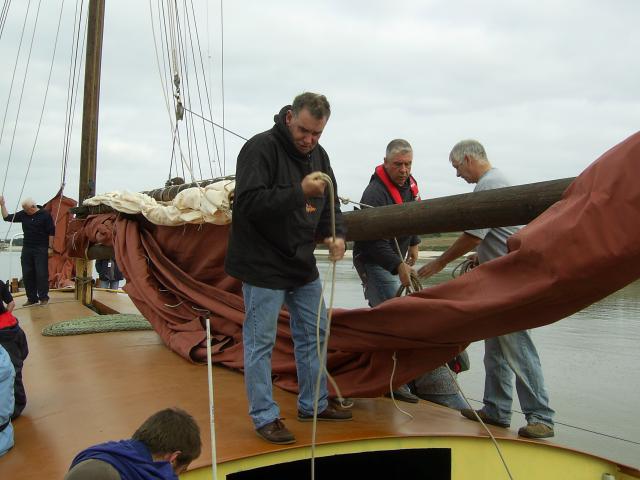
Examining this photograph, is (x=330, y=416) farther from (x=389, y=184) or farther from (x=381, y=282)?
(x=389, y=184)

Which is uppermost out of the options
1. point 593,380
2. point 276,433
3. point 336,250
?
point 336,250

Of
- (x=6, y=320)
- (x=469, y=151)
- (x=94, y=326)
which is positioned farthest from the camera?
(x=94, y=326)

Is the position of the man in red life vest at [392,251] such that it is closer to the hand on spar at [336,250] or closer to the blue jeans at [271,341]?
the blue jeans at [271,341]

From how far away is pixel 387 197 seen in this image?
12.0 feet

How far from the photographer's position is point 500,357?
3039 millimetres

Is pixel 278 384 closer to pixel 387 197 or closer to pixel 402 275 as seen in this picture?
pixel 402 275

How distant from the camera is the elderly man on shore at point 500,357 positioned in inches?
113

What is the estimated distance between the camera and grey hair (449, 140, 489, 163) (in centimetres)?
316

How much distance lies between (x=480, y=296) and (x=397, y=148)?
1646 millimetres

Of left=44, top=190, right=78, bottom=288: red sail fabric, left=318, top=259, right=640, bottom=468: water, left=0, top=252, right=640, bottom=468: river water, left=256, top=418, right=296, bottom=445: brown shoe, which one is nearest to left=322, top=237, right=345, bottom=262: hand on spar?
left=256, top=418, right=296, bottom=445: brown shoe

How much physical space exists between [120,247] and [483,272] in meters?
3.32

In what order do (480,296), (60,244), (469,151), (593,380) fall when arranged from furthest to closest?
(60,244), (593,380), (469,151), (480,296)

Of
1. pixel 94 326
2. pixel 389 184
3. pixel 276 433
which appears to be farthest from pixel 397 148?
pixel 94 326

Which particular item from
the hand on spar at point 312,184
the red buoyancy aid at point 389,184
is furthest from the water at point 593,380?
the hand on spar at point 312,184
